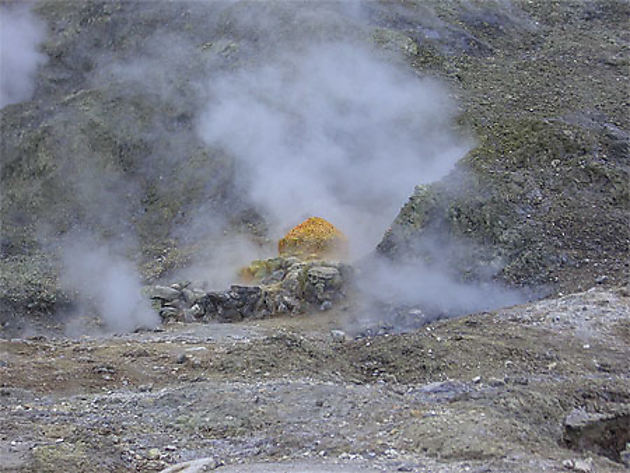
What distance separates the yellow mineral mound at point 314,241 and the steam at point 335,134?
9.3 inches

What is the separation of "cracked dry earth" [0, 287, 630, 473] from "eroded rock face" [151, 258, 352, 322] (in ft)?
3.09

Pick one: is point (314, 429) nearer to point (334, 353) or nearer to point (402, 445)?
point (402, 445)

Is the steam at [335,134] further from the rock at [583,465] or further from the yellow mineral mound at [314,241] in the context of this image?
the rock at [583,465]

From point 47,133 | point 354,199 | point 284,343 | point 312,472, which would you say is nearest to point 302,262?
point 354,199

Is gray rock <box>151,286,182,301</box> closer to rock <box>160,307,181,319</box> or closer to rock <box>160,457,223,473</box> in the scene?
rock <box>160,307,181,319</box>

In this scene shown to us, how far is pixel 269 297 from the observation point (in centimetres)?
1008

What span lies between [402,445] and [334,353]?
2206 mm

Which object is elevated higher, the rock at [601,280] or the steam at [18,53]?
the steam at [18,53]

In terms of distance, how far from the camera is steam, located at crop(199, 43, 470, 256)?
11695mm

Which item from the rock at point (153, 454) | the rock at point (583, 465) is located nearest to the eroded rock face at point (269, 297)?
the rock at point (153, 454)

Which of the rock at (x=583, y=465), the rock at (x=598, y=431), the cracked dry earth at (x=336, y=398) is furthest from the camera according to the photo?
the rock at (x=598, y=431)

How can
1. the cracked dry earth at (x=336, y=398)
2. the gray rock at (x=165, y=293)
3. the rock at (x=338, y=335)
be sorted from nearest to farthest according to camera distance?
the cracked dry earth at (x=336, y=398) → the rock at (x=338, y=335) → the gray rock at (x=165, y=293)

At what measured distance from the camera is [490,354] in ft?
24.7

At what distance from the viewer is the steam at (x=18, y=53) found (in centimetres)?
1588
